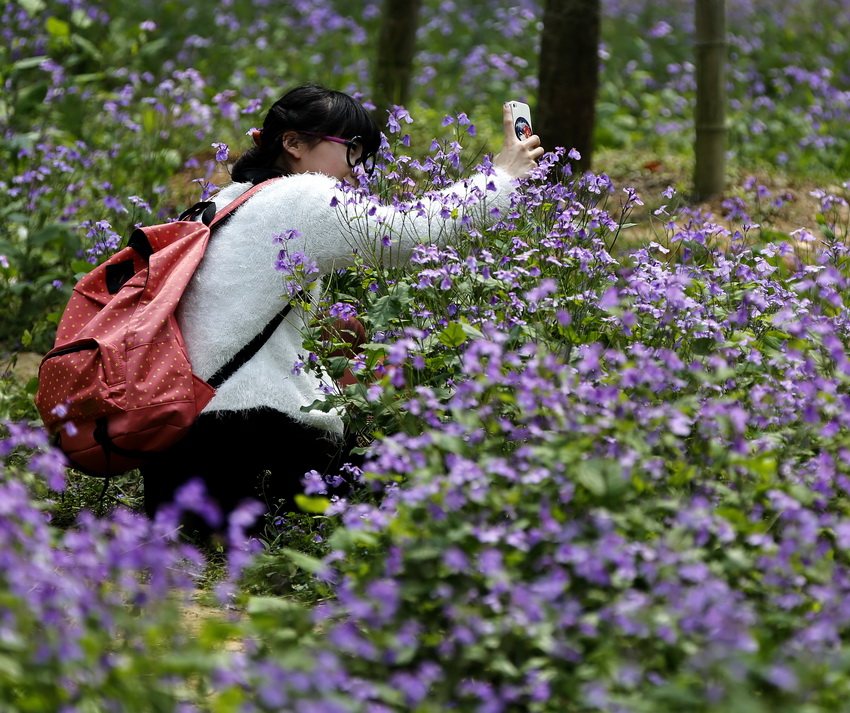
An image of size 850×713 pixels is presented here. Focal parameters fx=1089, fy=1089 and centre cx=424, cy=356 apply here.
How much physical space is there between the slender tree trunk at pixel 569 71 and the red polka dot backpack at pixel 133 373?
270 centimetres

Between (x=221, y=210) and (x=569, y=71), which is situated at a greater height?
(x=569, y=71)

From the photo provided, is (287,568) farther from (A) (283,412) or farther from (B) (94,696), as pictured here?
(B) (94,696)

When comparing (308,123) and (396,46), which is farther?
(396,46)

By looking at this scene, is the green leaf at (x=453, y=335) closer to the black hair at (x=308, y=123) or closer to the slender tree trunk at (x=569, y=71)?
the black hair at (x=308, y=123)

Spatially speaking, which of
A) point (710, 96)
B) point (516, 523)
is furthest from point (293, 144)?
point (710, 96)

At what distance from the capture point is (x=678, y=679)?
5.78 ft

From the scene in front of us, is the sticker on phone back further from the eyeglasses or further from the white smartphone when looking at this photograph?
the eyeglasses

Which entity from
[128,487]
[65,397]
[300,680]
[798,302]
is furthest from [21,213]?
[300,680]

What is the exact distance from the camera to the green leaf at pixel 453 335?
2.65 m

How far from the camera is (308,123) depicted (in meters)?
3.29

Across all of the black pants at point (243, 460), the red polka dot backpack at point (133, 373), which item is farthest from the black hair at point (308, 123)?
the black pants at point (243, 460)

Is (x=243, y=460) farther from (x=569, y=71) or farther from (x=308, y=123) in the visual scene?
(x=569, y=71)

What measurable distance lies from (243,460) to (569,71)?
3.12 meters

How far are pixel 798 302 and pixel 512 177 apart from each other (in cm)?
86
